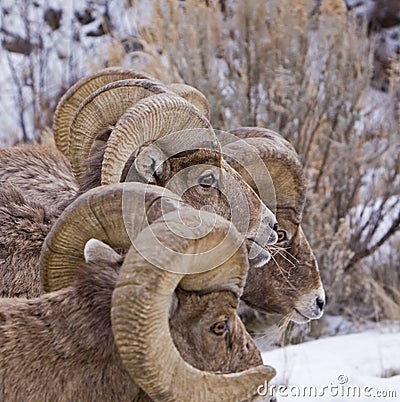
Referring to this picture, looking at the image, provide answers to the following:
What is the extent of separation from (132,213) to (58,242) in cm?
40

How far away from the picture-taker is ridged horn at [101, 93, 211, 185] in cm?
386

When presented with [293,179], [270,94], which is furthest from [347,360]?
[270,94]

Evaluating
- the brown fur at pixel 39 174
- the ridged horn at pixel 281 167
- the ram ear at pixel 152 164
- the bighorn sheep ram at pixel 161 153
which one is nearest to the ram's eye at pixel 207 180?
the bighorn sheep ram at pixel 161 153

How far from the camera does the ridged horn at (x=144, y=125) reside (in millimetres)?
3863

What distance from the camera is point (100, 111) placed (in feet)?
14.7

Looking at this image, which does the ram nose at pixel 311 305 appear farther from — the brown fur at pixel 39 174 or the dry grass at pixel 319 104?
the dry grass at pixel 319 104

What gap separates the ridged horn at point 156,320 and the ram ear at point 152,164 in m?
1.22

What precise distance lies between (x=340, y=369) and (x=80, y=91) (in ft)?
9.15

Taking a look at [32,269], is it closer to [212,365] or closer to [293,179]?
[212,365]

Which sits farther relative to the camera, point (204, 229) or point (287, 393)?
point (287, 393)

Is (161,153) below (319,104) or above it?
above

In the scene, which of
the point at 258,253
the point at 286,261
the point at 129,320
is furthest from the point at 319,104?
the point at 129,320

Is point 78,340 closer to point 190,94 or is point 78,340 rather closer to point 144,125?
point 144,125

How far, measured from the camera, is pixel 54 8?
13.2 meters
